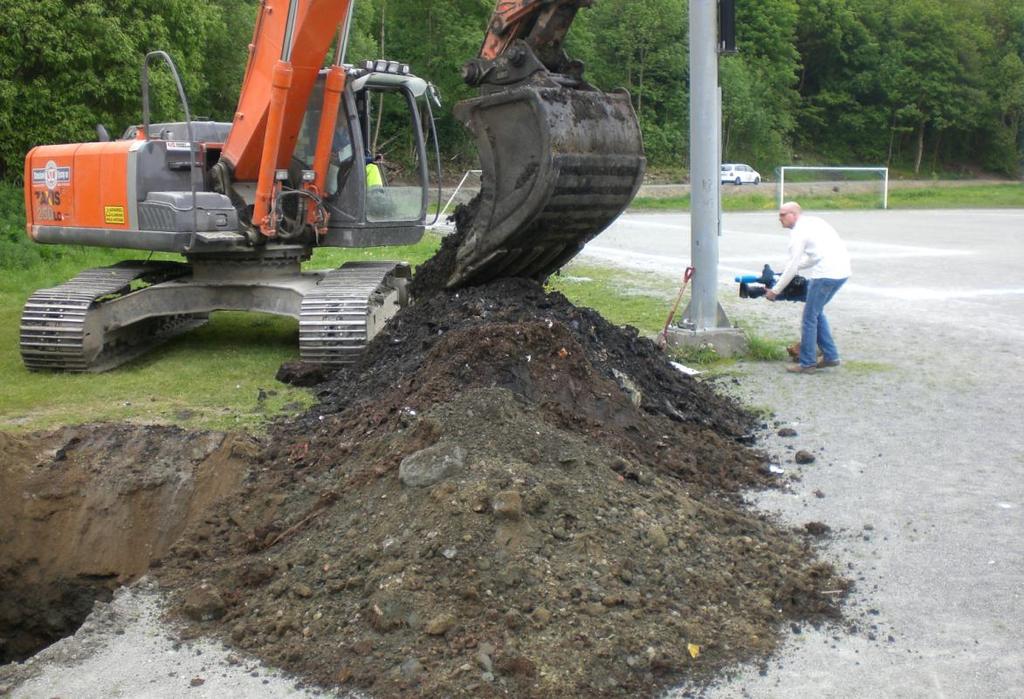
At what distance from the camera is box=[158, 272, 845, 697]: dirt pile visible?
15.2ft

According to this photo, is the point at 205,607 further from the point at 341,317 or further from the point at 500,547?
the point at 341,317

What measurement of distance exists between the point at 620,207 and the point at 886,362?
3.64 metres

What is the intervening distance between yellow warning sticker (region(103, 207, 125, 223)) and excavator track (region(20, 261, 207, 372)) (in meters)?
0.64

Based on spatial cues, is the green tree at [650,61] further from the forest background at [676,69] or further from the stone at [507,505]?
the stone at [507,505]

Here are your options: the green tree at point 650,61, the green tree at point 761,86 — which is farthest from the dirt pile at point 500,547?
the green tree at point 761,86

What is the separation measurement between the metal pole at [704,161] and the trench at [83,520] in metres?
5.23

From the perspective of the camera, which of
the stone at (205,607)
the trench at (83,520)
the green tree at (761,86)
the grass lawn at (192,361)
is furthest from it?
the green tree at (761,86)

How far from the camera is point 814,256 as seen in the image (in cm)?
1009

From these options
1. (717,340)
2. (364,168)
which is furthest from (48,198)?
(717,340)

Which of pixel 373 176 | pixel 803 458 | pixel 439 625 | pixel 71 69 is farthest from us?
pixel 71 69

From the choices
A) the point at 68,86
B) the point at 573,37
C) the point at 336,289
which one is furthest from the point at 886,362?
the point at 573,37

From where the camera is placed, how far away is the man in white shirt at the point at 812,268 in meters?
10.1

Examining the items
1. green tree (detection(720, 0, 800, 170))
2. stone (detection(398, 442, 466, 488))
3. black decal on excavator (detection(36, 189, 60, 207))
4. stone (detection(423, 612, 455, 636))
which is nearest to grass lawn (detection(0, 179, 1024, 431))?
black decal on excavator (detection(36, 189, 60, 207))

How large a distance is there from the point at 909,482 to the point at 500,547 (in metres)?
3.23
